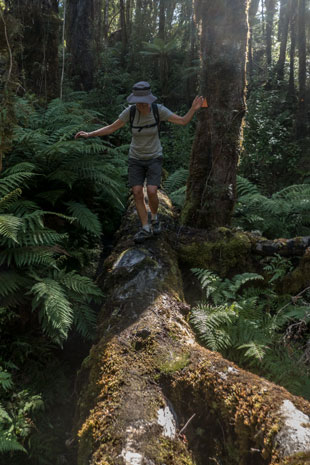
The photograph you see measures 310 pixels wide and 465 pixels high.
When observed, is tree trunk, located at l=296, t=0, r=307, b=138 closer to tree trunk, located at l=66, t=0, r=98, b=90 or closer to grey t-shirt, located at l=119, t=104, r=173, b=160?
tree trunk, located at l=66, t=0, r=98, b=90

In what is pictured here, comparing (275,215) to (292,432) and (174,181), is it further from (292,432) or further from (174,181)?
(292,432)

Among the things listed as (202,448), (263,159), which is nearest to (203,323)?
(202,448)

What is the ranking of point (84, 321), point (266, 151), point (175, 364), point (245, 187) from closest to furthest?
point (175, 364) < point (84, 321) < point (245, 187) < point (266, 151)

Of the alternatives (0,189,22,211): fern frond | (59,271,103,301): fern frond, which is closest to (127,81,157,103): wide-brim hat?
(0,189,22,211): fern frond

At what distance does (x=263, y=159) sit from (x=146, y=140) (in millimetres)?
6487

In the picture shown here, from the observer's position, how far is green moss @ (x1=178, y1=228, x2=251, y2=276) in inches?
176

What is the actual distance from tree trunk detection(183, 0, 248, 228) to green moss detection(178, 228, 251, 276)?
0.69 metres

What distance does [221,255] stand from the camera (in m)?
4.49

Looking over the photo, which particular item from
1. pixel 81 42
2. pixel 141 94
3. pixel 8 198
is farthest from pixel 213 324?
pixel 81 42

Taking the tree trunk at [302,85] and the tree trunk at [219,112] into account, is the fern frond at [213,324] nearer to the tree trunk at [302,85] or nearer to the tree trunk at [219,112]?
the tree trunk at [219,112]

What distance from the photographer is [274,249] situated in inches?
177

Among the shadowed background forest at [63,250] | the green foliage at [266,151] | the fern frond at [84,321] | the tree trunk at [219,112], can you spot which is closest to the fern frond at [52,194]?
the shadowed background forest at [63,250]

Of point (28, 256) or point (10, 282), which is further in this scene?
point (28, 256)

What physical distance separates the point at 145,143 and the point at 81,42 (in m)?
12.0
